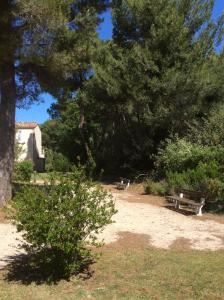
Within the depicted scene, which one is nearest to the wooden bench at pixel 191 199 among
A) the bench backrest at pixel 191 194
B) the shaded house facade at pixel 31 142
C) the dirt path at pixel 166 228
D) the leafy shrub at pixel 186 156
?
the bench backrest at pixel 191 194

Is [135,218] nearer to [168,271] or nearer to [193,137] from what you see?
[168,271]

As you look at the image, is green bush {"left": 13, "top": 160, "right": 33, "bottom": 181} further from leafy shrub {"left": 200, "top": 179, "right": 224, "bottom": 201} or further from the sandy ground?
leafy shrub {"left": 200, "top": 179, "right": 224, "bottom": 201}

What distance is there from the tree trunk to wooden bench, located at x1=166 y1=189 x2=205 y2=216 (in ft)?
19.1

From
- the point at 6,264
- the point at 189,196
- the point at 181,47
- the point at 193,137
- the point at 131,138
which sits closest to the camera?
the point at 6,264

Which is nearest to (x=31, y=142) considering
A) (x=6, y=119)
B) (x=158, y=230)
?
(x=6, y=119)

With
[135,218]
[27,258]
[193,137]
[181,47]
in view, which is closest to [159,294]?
[27,258]

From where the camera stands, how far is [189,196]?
48.8 feet

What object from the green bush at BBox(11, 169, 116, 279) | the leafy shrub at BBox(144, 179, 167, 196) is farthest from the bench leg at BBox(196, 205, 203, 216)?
the green bush at BBox(11, 169, 116, 279)

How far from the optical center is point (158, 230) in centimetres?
1085

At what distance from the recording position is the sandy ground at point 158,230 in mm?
9141

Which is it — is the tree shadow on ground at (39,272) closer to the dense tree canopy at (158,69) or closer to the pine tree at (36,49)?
the pine tree at (36,49)

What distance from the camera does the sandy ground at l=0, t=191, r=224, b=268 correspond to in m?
9.14

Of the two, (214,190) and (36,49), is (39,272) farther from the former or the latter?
(214,190)

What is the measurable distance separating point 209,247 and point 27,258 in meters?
3.85
